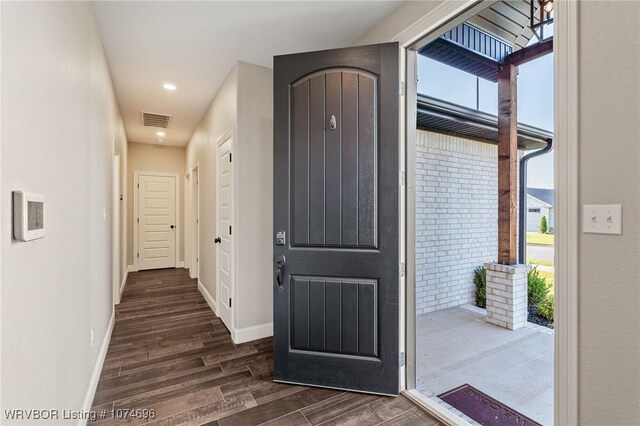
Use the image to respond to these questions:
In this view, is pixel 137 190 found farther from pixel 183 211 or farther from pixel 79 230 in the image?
pixel 79 230

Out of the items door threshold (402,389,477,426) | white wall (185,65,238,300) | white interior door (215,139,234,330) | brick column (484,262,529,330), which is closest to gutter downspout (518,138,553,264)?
brick column (484,262,529,330)

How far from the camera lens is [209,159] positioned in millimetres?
4055

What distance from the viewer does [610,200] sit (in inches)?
43.3

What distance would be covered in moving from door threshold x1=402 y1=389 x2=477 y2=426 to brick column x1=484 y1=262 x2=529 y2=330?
6.71 feet

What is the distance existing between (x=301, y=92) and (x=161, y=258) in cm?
558

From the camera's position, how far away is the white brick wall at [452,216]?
405 centimetres

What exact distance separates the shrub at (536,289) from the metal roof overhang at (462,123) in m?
1.92

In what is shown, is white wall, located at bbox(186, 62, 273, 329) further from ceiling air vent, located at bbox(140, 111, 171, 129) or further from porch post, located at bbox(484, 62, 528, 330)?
porch post, located at bbox(484, 62, 528, 330)

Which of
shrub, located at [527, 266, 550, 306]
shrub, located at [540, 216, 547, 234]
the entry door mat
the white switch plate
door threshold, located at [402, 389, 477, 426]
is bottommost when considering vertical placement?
the entry door mat

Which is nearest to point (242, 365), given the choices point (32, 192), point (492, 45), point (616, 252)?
point (32, 192)

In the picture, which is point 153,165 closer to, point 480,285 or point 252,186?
point 252,186

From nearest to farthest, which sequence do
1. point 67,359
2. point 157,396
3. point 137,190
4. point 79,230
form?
point 67,359 → point 79,230 → point 157,396 → point 137,190

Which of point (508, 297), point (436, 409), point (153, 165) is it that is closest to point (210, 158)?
point (153, 165)

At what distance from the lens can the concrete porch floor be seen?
215 cm
